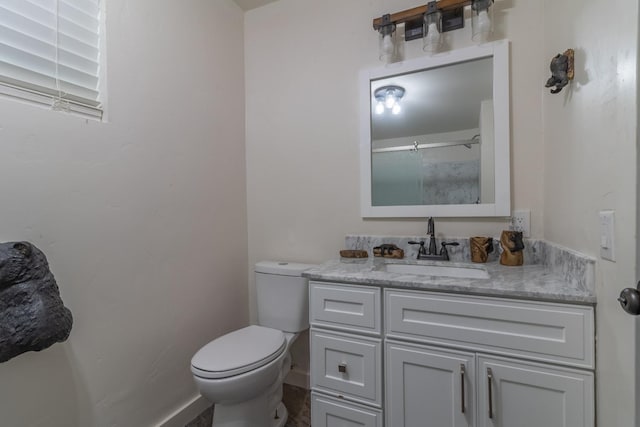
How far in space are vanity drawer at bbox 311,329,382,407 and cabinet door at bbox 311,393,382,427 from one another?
0.03 m

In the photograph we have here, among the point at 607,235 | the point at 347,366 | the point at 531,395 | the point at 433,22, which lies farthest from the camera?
the point at 433,22

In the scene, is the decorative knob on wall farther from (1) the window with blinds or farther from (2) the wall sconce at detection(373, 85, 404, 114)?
(1) the window with blinds

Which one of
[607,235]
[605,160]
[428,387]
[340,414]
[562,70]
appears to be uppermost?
[562,70]

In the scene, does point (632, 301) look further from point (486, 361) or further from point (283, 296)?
point (283, 296)

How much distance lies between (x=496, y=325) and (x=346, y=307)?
53cm

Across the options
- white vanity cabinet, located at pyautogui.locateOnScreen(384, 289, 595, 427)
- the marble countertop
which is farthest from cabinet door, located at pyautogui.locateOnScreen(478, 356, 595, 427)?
the marble countertop

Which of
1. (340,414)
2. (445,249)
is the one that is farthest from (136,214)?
(445,249)

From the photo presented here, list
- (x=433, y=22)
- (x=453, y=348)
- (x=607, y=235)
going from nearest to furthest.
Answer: (x=607, y=235), (x=453, y=348), (x=433, y=22)

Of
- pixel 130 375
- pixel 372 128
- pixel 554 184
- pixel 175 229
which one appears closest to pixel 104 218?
pixel 175 229

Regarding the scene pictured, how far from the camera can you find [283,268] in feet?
5.49

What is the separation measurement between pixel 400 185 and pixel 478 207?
39cm

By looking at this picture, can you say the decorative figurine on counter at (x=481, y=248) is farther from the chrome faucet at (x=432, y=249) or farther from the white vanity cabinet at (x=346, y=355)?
the white vanity cabinet at (x=346, y=355)

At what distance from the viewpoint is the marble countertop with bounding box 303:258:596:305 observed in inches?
36.1

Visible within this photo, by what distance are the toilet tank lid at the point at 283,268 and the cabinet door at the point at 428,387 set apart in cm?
66
